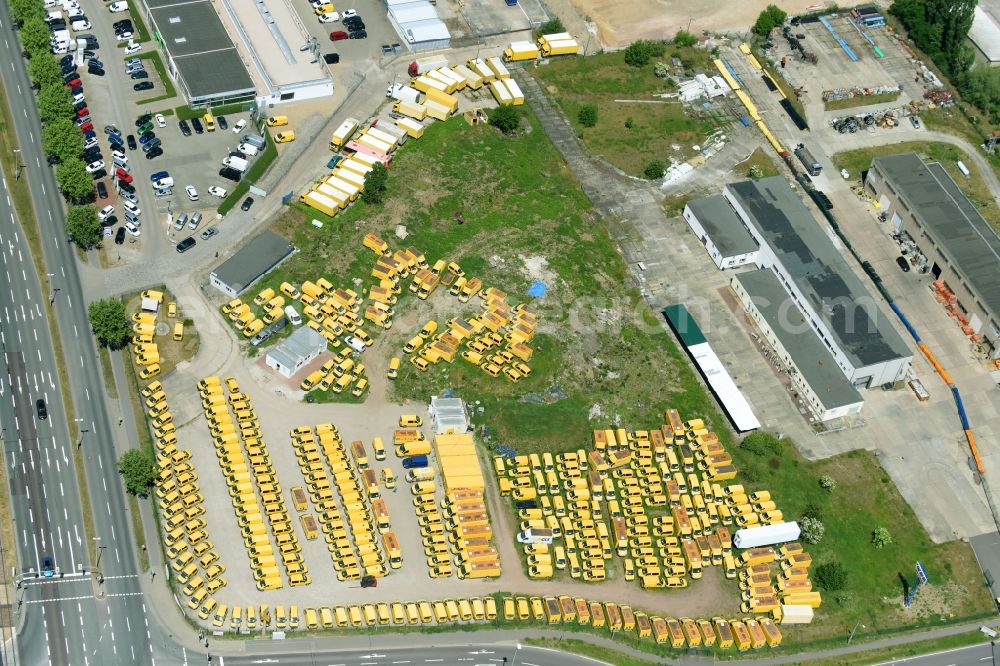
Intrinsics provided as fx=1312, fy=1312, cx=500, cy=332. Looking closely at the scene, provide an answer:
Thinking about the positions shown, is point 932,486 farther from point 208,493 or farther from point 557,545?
point 208,493

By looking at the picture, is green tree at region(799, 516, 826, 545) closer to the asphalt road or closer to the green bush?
the green bush

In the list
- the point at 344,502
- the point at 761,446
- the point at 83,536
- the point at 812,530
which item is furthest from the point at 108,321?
the point at 812,530

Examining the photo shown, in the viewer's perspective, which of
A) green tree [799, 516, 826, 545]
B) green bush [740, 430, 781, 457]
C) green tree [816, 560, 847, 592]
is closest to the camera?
green tree [816, 560, 847, 592]

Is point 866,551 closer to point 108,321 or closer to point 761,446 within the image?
point 761,446

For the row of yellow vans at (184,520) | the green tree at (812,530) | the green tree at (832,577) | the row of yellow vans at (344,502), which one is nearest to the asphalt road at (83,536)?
the row of yellow vans at (184,520)

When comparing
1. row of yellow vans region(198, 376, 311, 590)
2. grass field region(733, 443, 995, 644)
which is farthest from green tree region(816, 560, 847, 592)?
row of yellow vans region(198, 376, 311, 590)

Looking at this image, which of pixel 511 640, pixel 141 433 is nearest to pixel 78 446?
pixel 141 433

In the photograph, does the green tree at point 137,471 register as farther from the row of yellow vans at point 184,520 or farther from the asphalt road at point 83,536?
the asphalt road at point 83,536
